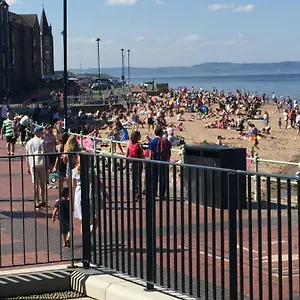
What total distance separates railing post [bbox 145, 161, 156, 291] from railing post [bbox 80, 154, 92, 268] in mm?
973

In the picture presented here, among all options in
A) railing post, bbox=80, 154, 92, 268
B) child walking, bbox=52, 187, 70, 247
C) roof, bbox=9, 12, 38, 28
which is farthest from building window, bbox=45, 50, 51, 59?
railing post, bbox=80, 154, 92, 268

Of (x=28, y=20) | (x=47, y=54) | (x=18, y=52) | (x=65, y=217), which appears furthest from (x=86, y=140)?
(x=47, y=54)

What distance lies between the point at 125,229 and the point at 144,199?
84 centimetres

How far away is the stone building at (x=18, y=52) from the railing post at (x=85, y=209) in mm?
69905

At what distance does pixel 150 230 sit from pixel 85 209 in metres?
1.04

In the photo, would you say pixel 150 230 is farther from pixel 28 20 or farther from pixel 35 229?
pixel 28 20

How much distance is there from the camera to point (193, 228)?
5891mm

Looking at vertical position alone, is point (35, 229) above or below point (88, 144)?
above

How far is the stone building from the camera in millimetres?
82875

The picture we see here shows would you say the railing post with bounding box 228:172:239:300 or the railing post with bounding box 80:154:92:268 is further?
the railing post with bounding box 80:154:92:268

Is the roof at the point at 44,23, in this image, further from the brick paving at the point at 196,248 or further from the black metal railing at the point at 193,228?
the black metal railing at the point at 193,228

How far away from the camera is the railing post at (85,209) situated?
6820 mm

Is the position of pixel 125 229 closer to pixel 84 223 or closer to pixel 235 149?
→ pixel 84 223

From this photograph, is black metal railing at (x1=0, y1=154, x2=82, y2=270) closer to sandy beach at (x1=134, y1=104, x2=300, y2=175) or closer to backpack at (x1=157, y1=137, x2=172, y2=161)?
backpack at (x1=157, y1=137, x2=172, y2=161)
